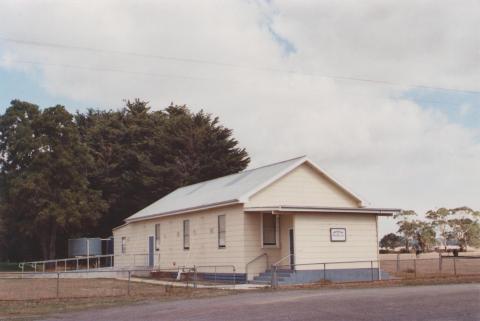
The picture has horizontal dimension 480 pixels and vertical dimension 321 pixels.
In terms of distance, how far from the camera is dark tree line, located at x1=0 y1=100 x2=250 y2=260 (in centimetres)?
5347

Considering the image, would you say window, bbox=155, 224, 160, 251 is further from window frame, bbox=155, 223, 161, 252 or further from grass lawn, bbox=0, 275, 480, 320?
grass lawn, bbox=0, 275, 480, 320

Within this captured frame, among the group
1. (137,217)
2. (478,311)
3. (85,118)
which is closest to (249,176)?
(137,217)

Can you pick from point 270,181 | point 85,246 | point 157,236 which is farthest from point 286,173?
point 85,246

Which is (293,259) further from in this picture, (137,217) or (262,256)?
(137,217)

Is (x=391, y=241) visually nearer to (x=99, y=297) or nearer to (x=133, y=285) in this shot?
(x=133, y=285)

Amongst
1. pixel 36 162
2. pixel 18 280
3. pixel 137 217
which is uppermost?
pixel 36 162

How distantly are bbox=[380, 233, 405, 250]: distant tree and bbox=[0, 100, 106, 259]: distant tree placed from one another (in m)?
31.3

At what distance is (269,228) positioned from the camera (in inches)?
1222

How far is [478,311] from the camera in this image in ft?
48.7

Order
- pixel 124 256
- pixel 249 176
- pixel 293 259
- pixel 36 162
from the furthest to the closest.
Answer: pixel 36 162, pixel 124 256, pixel 249 176, pixel 293 259

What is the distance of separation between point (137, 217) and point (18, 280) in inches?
316

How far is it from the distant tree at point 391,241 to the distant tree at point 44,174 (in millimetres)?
31255

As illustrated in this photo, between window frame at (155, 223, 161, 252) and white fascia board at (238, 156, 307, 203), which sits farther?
window frame at (155, 223, 161, 252)

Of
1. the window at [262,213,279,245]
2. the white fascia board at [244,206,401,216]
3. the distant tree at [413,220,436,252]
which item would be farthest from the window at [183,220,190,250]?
the distant tree at [413,220,436,252]
